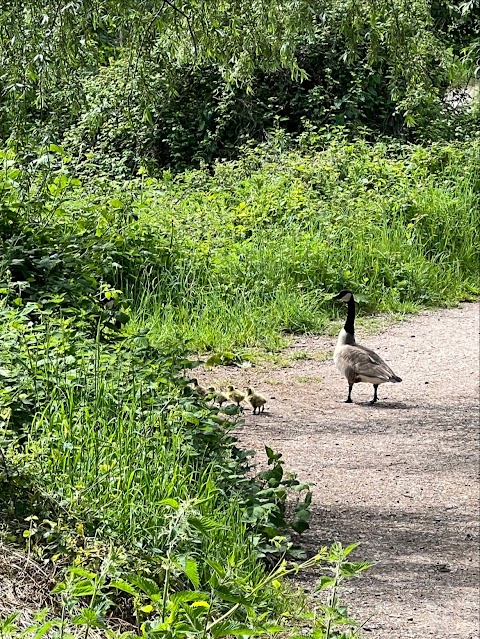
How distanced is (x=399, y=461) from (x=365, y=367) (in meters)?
1.35

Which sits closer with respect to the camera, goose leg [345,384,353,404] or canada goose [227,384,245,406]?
canada goose [227,384,245,406]

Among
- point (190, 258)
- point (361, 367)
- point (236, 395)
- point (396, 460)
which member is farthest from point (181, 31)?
point (190, 258)

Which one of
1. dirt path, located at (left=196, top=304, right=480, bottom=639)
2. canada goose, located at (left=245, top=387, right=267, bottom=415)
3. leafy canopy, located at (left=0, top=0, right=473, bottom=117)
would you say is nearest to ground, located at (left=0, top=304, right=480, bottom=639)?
dirt path, located at (left=196, top=304, right=480, bottom=639)

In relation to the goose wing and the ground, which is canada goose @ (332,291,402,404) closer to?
the goose wing

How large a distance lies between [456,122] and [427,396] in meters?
8.25

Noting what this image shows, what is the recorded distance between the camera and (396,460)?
7.80 metres

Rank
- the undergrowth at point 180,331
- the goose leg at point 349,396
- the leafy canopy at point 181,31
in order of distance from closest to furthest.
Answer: the undergrowth at point 180,331, the leafy canopy at point 181,31, the goose leg at point 349,396

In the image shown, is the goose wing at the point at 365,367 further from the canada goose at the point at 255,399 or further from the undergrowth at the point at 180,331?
the undergrowth at the point at 180,331

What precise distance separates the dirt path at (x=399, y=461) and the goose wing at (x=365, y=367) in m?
0.26

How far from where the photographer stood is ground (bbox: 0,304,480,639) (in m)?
5.49

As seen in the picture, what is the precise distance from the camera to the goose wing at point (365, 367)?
899 cm

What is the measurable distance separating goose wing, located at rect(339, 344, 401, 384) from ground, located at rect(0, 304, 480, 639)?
26cm

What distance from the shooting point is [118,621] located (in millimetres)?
4402

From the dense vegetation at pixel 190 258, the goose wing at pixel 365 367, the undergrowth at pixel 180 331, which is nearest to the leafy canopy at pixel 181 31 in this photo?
the dense vegetation at pixel 190 258
